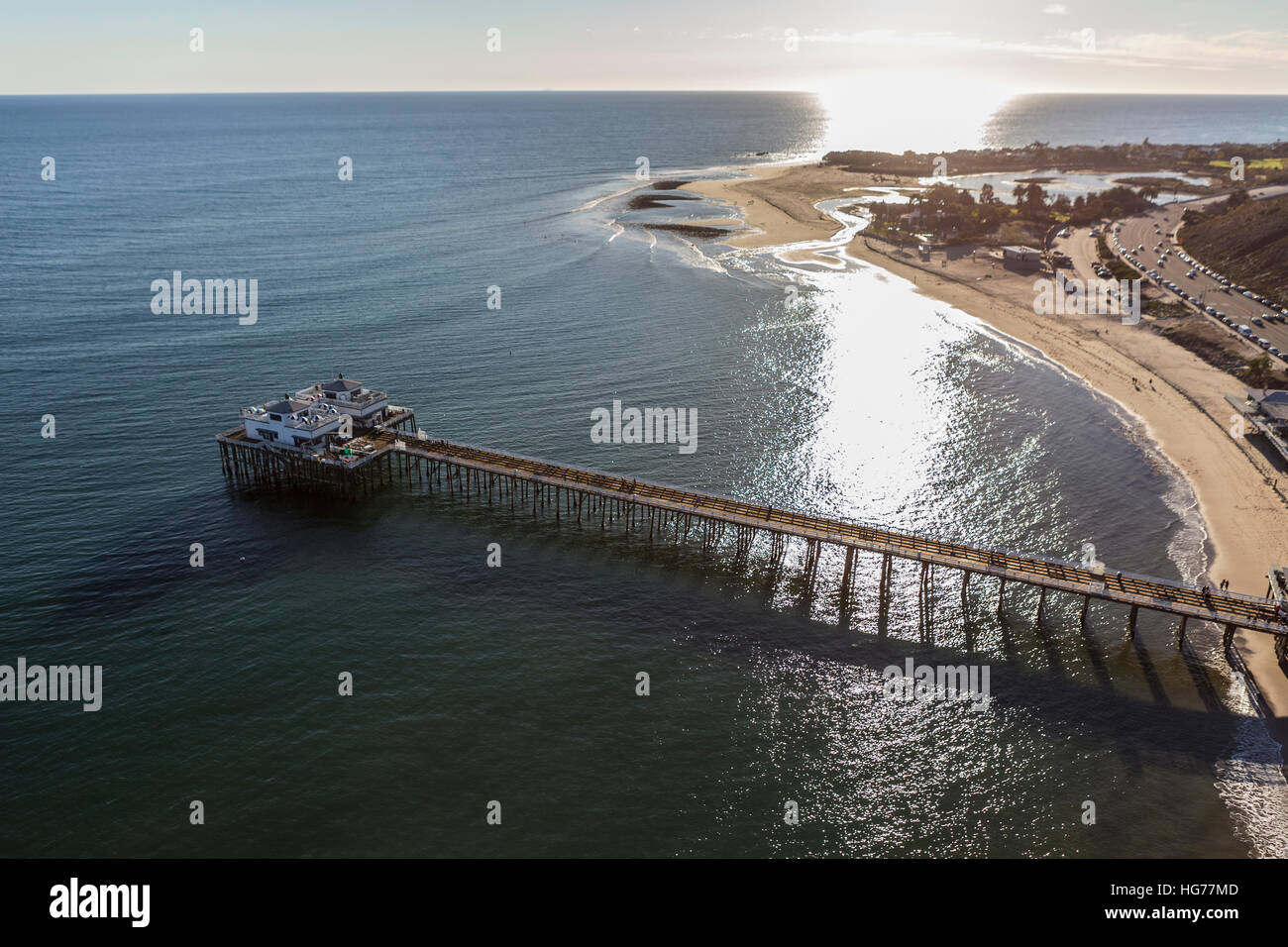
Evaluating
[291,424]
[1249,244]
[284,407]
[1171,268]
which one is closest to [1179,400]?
[1171,268]

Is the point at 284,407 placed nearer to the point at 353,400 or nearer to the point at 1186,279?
the point at 353,400

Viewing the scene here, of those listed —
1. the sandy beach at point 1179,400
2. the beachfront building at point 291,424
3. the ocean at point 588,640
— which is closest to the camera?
the ocean at point 588,640

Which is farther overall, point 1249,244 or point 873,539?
point 1249,244

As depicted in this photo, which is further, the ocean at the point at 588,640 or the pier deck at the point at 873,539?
the pier deck at the point at 873,539

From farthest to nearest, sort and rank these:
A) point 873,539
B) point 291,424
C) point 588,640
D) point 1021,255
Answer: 1. point 1021,255
2. point 291,424
3. point 873,539
4. point 588,640

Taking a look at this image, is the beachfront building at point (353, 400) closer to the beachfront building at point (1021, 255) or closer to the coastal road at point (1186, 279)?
the coastal road at point (1186, 279)

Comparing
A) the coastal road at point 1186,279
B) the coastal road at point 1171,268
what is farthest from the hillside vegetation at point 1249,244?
the coastal road at point 1171,268
